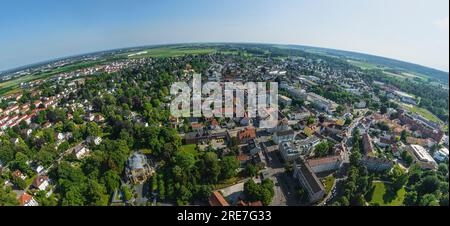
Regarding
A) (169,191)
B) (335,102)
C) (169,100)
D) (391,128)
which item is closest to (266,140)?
(169,191)

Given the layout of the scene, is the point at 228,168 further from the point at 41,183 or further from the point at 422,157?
the point at 422,157

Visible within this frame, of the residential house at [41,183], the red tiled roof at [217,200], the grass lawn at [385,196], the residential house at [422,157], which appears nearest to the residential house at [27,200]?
the residential house at [41,183]

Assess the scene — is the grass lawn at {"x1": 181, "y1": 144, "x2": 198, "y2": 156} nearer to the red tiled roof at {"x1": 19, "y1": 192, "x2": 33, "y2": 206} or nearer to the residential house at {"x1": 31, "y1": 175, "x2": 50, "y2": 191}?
the residential house at {"x1": 31, "y1": 175, "x2": 50, "y2": 191}

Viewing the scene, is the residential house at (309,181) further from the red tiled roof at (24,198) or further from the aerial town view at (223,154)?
the red tiled roof at (24,198)

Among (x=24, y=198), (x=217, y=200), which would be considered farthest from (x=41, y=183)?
(x=217, y=200)
